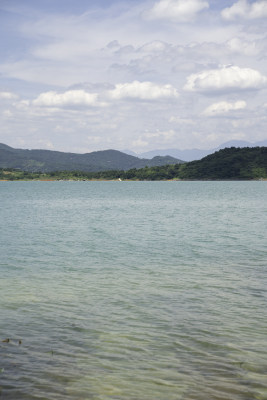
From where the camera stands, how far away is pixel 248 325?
59.4 feet

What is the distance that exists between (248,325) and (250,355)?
11.1ft

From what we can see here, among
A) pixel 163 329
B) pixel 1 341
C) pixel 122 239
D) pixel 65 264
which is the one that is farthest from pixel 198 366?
pixel 122 239

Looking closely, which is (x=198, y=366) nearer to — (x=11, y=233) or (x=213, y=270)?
(x=213, y=270)

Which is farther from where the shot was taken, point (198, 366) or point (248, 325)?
point (248, 325)

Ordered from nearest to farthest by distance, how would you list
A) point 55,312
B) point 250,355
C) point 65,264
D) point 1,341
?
1. point 250,355
2. point 1,341
3. point 55,312
4. point 65,264

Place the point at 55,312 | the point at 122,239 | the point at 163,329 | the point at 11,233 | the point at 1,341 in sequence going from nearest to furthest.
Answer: the point at 1,341, the point at 163,329, the point at 55,312, the point at 122,239, the point at 11,233

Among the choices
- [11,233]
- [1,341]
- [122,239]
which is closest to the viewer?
[1,341]

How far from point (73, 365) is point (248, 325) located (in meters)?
8.43

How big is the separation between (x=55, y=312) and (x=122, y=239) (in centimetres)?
2832

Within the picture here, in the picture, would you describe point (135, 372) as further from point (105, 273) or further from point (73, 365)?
point (105, 273)

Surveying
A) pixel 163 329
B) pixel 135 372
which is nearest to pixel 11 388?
pixel 135 372

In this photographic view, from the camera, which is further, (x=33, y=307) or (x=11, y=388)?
(x=33, y=307)

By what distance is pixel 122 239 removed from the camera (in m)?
48.2

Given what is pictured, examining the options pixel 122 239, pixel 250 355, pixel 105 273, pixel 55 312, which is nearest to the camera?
pixel 250 355
